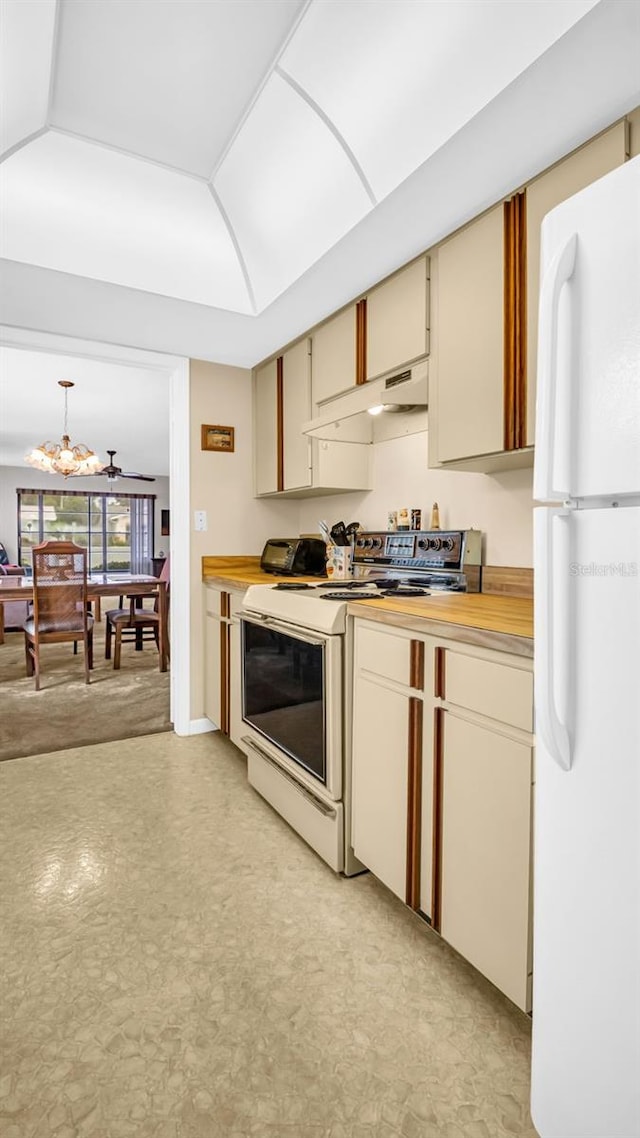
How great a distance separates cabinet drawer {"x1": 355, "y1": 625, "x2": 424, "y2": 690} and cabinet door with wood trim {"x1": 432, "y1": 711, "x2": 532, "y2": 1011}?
0.16 metres

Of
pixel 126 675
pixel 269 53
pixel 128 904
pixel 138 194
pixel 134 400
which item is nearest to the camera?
pixel 269 53

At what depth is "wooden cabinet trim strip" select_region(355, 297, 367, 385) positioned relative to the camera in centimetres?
229

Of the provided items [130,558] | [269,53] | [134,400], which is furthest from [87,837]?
[130,558]

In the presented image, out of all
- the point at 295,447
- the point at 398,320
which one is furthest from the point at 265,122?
the point at 295,447

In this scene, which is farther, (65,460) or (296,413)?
(65,460)

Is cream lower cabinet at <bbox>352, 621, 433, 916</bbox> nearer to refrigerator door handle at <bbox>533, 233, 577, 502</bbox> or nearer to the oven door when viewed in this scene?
the oven door

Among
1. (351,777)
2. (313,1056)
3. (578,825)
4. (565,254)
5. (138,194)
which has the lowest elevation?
(313,1056)

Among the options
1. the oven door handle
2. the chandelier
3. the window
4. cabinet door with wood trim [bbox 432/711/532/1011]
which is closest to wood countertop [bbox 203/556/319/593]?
the oven door handle

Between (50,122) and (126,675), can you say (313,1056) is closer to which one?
(50,122)

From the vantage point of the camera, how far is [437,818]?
1.41 metres

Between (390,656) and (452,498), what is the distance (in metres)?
0.97

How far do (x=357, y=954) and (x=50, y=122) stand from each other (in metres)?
2.65

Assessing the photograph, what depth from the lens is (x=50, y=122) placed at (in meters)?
1.73

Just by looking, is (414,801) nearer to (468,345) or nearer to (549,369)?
(549,369)
